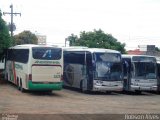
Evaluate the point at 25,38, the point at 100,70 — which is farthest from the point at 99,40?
the point at 100,70

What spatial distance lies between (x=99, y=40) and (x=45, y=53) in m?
34.6

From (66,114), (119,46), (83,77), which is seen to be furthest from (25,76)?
(119,46)

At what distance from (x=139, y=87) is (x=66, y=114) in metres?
13.5

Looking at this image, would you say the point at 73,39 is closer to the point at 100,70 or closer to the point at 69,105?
the point at 100,70

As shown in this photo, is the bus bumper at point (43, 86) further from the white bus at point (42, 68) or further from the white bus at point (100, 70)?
the white bus at point (100, 70)

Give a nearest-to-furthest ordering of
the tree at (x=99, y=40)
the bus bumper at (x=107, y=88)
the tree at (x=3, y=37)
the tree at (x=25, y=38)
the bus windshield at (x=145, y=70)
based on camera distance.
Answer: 1. the bus bumper at (x=107, y=88)
2. the bus windshield at (x=145, y=70)
3. the tree at (x=3, y=37)
4. the tree at (x=99, y=40)
5. the tree at (x=25, y=38)

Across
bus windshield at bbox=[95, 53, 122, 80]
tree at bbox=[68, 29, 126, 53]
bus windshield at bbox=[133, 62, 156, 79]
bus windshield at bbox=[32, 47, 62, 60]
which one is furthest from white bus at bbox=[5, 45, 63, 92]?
tree at bbox=[68, 29, 126, 53]

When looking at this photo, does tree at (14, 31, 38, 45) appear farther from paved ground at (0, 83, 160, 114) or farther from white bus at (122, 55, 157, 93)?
paved ground at (0, 83, 160, 114)

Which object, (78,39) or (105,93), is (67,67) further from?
(78,39)

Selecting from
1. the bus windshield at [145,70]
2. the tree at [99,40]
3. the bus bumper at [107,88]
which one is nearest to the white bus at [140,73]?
the bus windshield at [145,70]

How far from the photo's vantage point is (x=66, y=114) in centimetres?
1549

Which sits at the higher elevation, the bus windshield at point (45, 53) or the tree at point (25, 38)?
the tree at point (25, 38)

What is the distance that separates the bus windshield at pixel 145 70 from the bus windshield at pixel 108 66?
1415 millimetres

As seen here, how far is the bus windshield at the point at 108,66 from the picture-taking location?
2720 centimetres
